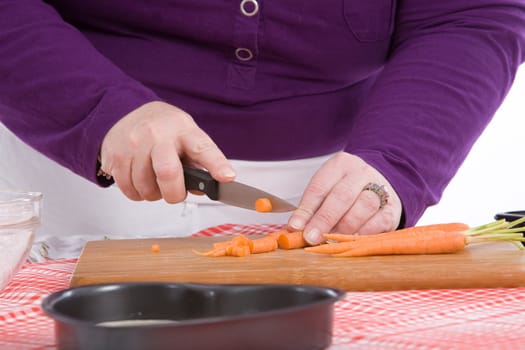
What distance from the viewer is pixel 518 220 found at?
1.52 meters

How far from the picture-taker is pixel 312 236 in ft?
5.22

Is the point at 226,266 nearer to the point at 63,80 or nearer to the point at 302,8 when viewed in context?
the point at 63,80

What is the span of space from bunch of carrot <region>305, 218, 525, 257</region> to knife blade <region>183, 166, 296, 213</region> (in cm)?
11

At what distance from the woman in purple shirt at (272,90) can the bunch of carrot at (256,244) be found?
0.10ft

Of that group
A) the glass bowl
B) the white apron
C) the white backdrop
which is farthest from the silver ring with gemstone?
the white backdrop

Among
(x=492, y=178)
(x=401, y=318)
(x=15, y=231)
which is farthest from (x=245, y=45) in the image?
(x=492, y=178)

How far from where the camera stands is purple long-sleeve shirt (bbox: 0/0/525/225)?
1734 mm

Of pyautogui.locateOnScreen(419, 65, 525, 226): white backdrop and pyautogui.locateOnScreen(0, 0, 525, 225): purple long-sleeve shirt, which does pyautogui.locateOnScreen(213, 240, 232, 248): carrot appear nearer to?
pyautogui.locateOnScreen(0, 0, 525, 225): purple long-sleeve shirt

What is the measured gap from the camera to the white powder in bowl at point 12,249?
122cm

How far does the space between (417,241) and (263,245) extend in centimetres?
26

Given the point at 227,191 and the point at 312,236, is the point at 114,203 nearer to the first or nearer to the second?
the point at 227,191

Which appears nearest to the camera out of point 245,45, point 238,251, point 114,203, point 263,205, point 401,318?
point 401,318

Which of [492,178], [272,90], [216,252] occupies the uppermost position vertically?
[272,90]

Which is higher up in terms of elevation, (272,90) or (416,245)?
(272,90)
